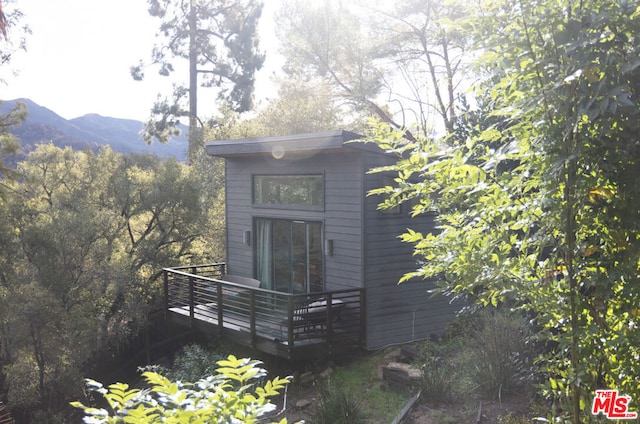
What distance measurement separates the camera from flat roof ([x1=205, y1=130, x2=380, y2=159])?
25.6 ft

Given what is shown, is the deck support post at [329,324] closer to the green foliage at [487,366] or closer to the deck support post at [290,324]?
the deck support post at [290,324]

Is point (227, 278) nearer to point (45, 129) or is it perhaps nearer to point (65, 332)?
point (65, 332)

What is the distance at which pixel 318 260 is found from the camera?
30.0ft

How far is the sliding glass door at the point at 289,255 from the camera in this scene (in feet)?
30.1

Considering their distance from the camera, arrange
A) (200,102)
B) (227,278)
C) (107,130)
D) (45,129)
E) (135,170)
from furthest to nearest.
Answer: (107,130) → (45,129) → (200,102) → (135,170) → (227,278)

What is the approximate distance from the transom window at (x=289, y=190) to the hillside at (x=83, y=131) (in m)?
19.4

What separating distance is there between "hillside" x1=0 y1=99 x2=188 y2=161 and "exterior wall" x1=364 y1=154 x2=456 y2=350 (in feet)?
70.6

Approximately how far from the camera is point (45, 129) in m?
28.2

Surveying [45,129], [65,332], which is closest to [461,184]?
[65,332]

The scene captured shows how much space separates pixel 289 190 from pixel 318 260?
129cm

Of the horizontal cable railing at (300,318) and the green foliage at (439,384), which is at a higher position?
the horizontal cable railing at (300,318)

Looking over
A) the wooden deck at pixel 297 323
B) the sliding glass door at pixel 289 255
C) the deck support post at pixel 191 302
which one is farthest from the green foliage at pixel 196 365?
the sliding glass door at pixel 289 255

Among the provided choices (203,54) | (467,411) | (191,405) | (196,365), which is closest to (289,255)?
(196,365)

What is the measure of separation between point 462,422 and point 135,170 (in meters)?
10.3
